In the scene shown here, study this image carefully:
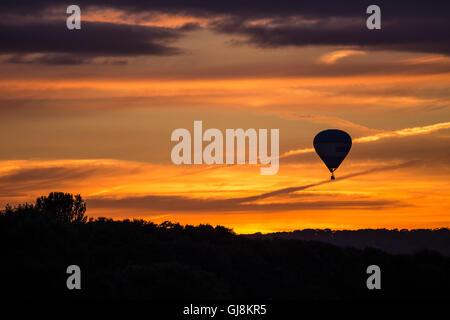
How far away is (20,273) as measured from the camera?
198 feet

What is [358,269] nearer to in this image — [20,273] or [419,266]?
[419,266]

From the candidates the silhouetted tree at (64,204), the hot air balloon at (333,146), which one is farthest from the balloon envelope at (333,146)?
the silhouetted tree at (64,204)

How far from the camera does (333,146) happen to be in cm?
9000

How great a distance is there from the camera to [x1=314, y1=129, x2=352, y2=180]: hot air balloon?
89625mm

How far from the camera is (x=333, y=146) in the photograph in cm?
9000

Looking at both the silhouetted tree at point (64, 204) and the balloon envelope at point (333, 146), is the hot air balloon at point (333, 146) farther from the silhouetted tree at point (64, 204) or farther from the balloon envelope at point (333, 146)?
the silhouetted tree at point (64, 204)

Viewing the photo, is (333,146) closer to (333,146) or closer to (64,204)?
(333,146)

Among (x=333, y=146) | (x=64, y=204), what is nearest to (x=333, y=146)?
(x=333, y=146)

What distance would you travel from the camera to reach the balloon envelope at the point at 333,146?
294 feet

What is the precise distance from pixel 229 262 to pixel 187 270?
65.3 feet
